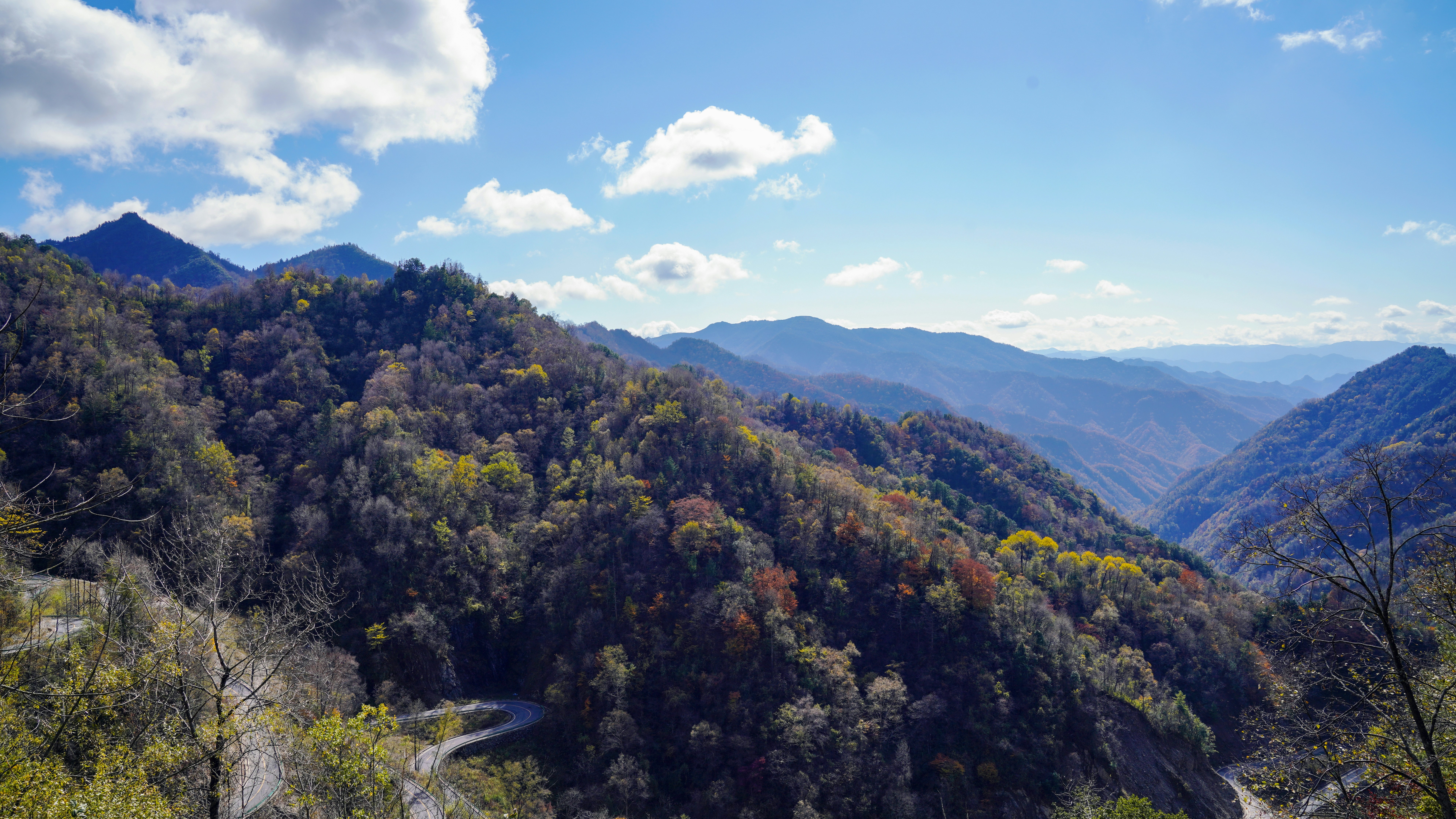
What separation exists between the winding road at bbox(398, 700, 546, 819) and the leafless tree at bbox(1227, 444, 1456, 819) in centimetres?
4196

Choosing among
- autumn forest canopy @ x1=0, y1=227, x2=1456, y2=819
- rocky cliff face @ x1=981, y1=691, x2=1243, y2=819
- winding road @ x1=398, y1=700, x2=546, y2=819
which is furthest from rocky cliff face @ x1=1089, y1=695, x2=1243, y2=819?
winding road @ x1=398, y1=700, x2=546, y2=819

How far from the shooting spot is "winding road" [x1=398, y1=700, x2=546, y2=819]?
41.3 metres

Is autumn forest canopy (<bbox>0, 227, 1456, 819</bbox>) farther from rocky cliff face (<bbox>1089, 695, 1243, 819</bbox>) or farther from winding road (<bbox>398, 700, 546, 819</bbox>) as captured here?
winding road (<bbox>398, 700, 546, 819</bbox>)

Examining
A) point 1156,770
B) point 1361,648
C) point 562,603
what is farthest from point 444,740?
point 1156,770

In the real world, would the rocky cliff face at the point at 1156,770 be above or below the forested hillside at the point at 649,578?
below

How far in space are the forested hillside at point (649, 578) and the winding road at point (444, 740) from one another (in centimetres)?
254

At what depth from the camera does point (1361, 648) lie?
15211 mm

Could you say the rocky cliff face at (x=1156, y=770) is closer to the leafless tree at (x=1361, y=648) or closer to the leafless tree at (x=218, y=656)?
the leafless tree at (x=1361, y=648)

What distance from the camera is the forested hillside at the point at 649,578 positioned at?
58938mm

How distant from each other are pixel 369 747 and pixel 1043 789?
2393 inches

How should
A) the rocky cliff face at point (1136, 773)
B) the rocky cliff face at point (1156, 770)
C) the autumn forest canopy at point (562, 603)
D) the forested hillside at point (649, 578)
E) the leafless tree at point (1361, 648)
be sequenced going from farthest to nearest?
the rocky cliff face at point (1156, 770)
the forested hillside at point (649, 578)
the rocky cliff face at point (1136, 773)
the autumn forest canopy at point (562, 603)
the leafless tree at point (1361, 648)

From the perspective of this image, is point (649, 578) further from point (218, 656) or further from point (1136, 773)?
point (1136, 773)

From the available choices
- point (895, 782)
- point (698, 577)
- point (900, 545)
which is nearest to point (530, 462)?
point (698, 577)

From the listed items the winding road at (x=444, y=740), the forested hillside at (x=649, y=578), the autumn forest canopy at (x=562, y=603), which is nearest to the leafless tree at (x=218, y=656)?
the autumn forest canopy at (x=562, y=603)
